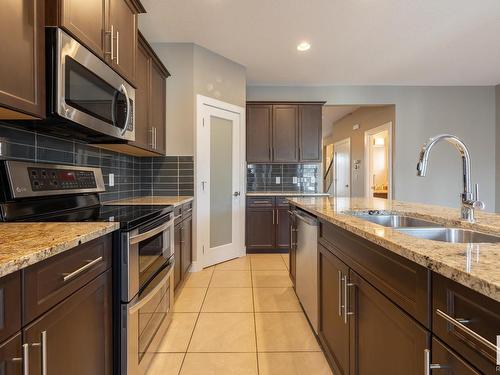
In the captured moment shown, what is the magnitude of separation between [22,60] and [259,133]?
3672 mm

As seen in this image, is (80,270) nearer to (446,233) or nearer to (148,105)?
(446,233)

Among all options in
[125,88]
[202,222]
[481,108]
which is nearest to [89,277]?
[125,88]

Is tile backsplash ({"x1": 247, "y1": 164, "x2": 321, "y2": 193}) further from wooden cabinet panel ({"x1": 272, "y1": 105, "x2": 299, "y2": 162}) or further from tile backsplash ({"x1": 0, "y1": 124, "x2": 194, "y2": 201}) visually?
tile backsplash ({"x1": 0, "y1": 124, "x2": 194, "y2": 201})

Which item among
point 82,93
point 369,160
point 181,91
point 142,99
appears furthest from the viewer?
point 369,160

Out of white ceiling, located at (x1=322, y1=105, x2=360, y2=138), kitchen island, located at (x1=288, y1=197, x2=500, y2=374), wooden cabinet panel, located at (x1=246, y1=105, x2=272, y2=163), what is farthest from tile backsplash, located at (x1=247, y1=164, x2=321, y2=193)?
kitchen island, located at (x1=288, y1=197, x2=500, y2=374)

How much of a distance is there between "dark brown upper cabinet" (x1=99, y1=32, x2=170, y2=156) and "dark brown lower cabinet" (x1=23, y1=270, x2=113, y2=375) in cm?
143

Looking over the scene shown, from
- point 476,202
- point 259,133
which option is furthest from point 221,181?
point 476,202

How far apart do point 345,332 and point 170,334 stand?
1.27 metres

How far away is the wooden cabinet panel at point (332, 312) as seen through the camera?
1.35 meters

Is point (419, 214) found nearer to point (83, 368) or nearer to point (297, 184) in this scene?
point (83, 368)

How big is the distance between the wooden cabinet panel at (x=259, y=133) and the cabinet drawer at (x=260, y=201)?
68 cm

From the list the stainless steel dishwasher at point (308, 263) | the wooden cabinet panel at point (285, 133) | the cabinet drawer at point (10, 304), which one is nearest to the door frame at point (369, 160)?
the wooden cabinet panel at point (285, 133)

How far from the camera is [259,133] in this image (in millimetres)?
4594

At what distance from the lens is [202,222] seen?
11.3 feet
